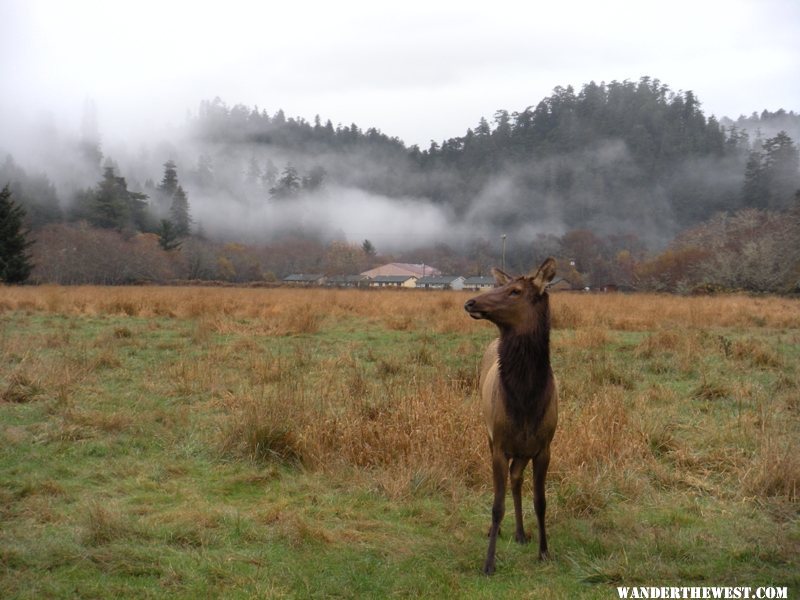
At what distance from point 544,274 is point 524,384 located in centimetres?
74

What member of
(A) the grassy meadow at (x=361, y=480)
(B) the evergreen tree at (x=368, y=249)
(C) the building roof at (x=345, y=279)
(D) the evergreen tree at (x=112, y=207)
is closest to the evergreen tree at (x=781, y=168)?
(C) the building roof at (x=345, y=279)

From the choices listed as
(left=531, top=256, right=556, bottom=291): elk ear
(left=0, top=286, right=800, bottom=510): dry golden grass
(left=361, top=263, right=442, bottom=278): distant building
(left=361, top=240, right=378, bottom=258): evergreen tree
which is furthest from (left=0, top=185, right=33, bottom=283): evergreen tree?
(left=361, top=240, right=378, bottom=258): evergreen tree

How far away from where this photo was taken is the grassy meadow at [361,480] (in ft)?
13.1

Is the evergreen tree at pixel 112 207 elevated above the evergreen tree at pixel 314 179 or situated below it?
below

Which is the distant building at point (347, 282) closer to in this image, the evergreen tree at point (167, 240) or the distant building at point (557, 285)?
the distant building at point (557, 285)

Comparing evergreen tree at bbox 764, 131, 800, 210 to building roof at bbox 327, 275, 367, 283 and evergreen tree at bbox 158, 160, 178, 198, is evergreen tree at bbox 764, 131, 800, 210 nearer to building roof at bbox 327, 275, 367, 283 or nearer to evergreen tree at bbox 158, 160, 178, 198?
building roof at bbox 327, 275, 367, 283

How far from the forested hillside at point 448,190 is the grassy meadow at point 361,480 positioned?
5600 centimetres

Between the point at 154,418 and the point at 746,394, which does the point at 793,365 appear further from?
the point at 154,418

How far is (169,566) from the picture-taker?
3934 mm

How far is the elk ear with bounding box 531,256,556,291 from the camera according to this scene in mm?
4203

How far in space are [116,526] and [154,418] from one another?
298 centimetres

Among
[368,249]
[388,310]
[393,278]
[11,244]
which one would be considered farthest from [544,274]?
[368,249]

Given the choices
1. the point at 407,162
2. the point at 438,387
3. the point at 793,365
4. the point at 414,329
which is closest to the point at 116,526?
the point at 438,387

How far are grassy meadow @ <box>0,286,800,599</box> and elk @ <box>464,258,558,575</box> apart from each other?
1.95 feet
